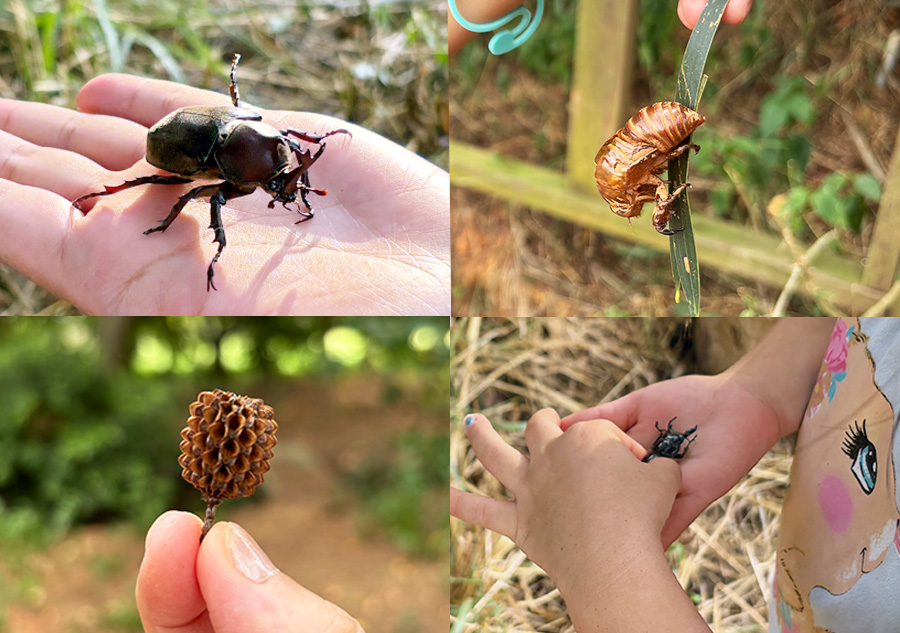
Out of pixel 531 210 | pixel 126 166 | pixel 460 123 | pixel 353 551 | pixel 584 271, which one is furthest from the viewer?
pixel 353 551

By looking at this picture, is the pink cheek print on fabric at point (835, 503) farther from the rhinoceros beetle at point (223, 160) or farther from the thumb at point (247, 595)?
the rhinoceros beetle at point (223, 160)

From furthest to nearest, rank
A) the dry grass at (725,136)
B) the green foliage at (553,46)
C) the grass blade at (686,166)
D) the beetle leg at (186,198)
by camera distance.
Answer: the green foliage at (553,46) → the dry grass at (725,136) → the beetle leg at (186,198) → the grass blade at (686,166)

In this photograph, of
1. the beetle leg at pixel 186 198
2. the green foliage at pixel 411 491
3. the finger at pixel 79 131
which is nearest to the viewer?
the beetle leg at pixel 186 198

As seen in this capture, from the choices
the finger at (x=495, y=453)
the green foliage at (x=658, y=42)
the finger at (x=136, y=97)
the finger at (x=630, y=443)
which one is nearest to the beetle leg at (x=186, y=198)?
the finger at (x=136, y=97)

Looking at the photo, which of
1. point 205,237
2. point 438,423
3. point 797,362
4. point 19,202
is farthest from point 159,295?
point 438,423

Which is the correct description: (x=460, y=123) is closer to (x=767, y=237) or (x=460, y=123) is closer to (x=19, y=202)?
(x=767, y=237)

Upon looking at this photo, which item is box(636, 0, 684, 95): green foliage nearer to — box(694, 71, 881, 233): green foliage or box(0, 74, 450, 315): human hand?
box(694, 71, 881, 233): green foliage

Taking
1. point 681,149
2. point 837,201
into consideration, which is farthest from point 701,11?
point 837,201
